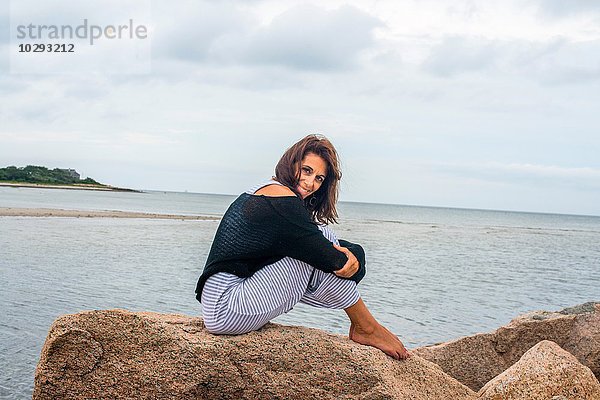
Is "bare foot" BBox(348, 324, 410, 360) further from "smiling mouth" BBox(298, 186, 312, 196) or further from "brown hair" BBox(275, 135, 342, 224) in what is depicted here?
"smiling mouth" BBox(298, 186, 312, 196)

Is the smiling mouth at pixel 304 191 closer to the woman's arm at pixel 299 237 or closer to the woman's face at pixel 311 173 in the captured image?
the woman's face at pixel 311 173

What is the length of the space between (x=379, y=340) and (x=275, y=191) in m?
1.34

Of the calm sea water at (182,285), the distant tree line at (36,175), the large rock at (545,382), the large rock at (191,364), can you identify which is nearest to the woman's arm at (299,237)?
the large rock at (191,364)

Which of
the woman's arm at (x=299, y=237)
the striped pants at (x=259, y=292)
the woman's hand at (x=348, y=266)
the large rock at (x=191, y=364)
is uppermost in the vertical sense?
the woman's arm at (x=299, y=237)

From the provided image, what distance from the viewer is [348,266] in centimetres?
465

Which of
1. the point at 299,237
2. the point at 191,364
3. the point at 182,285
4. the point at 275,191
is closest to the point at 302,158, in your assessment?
the point at 275,191

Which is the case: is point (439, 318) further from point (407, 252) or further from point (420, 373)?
point (407, 252)

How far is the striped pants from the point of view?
4531mm

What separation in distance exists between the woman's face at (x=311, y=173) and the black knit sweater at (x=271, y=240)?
1.33 feet

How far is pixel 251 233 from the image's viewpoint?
460 centimetres

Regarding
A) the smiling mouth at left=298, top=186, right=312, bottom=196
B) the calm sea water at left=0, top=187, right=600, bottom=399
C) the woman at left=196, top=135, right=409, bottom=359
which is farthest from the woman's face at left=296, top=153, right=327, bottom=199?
the calm sea water at left=0, top=187, right=600, bottom=399

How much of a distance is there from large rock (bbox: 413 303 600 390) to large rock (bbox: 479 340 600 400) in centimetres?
158

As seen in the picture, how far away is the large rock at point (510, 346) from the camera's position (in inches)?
260

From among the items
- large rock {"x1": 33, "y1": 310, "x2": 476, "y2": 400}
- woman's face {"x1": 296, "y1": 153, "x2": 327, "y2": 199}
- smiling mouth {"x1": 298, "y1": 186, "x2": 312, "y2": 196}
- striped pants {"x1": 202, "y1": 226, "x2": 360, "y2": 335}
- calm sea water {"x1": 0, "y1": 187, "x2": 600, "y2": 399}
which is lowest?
calm sea water {"x1": 0, "y1": 187, "x2": 600, "y2": 399}
